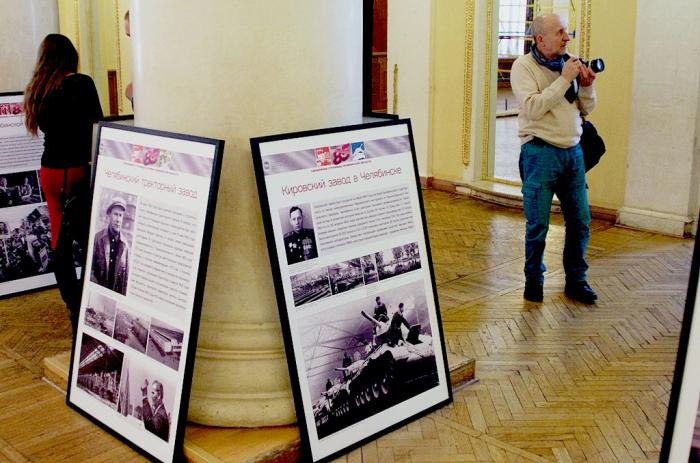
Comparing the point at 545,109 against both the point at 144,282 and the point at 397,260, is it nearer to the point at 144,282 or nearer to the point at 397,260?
the point at 397,260

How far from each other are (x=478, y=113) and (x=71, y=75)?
5.04 metres

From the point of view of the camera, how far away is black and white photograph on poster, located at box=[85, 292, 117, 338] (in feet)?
11.9

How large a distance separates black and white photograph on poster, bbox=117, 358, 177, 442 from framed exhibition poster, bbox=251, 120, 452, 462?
500 millimetres

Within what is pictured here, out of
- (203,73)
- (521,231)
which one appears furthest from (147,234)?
(521,231)

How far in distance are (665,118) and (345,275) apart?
4695mm

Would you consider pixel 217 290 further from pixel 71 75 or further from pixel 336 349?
pixel 71 75

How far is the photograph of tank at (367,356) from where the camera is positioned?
3.38 meters

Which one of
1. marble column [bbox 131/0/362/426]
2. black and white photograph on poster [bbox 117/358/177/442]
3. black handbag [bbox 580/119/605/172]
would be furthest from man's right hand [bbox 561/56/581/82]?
black and white photograph on poster [bbox 117/358/177/442]

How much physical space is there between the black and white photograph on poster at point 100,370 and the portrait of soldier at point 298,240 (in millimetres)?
868

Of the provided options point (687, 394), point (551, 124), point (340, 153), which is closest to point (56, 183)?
point (340, 153)

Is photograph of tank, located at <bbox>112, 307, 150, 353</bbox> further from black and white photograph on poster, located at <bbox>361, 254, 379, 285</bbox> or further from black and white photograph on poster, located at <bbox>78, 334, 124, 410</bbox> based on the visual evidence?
black and white photograph on poster, located at <bbox>361, 254, 379, 285</bbox>

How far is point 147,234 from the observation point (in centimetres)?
346

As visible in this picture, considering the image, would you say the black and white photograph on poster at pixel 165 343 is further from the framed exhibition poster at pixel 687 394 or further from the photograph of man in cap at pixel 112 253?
the framed exhibition poster at pixel 687 394

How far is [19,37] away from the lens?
21.3 ft
